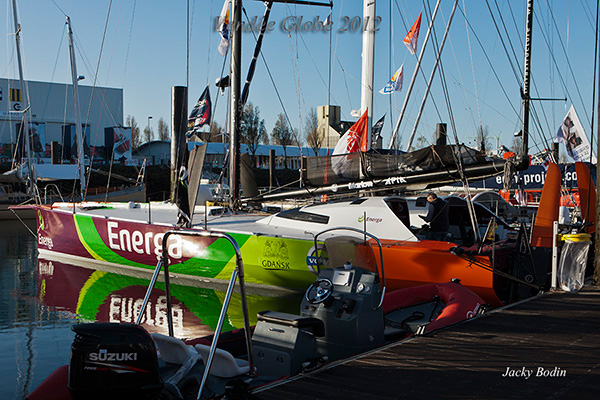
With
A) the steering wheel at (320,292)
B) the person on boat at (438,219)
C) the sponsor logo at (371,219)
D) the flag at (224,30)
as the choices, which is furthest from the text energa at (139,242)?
the steering wheel at (320,292)

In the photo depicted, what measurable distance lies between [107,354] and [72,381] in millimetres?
305

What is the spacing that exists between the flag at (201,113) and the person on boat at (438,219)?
6.50m

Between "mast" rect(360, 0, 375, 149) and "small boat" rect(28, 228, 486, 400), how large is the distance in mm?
7751

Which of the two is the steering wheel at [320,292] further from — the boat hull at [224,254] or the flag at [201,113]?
the flag at [201,113]

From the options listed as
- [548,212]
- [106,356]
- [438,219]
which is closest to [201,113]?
[438,219]

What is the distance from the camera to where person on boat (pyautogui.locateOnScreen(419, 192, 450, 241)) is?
11234mm

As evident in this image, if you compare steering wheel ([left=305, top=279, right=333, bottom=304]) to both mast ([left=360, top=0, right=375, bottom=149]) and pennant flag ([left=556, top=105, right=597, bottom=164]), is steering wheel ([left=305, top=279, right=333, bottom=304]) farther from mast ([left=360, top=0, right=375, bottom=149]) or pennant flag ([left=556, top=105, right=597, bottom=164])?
pennant flag ([left=556, top=105, right=597, bottom=164])

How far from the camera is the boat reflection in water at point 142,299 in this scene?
9969 millimetres

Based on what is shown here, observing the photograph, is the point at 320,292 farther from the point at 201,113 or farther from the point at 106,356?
the point at 201,113

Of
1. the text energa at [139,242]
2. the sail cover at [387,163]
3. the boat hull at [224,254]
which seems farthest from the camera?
the text energa at [139,242]

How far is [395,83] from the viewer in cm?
1880

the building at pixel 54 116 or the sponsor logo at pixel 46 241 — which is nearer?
the sponsor logo at pixel 46 241

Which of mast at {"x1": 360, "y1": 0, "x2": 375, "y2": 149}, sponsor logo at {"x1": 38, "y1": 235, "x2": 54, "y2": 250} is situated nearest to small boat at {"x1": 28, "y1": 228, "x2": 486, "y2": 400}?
mast at {"x1": 360, "y1": 0, "x2": 375, "y2": 149}

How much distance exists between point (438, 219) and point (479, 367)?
645cm
